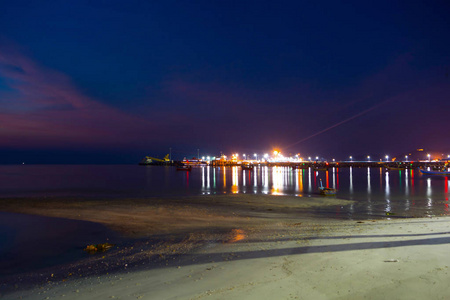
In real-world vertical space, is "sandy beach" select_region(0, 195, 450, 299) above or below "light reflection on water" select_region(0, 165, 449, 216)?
above

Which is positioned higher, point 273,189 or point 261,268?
point 261,268

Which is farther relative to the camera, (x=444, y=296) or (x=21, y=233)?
(x=21, y=233)

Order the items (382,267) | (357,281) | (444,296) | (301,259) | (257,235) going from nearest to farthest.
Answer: (444,296)
(357,281)
(382,267)
(301,259)
(257,235)

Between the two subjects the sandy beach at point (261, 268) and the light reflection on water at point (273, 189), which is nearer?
the sandy beach at point (261, 268)

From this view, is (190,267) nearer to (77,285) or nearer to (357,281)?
(77,285)

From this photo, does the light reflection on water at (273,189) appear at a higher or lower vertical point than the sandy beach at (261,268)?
lower

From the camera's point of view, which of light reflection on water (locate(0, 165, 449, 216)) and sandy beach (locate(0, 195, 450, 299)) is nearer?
sandy beach (locate(0, 195, 450, 299))

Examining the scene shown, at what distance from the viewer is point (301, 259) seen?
700 cm

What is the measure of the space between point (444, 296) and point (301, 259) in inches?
114

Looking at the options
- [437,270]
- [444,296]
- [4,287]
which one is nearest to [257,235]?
[437,270]

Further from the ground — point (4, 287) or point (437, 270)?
point (437, 270)

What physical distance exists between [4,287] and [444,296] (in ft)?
29.5

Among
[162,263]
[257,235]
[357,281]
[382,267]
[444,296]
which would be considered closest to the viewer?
[444,296]

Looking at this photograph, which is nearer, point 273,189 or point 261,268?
point 261,268
